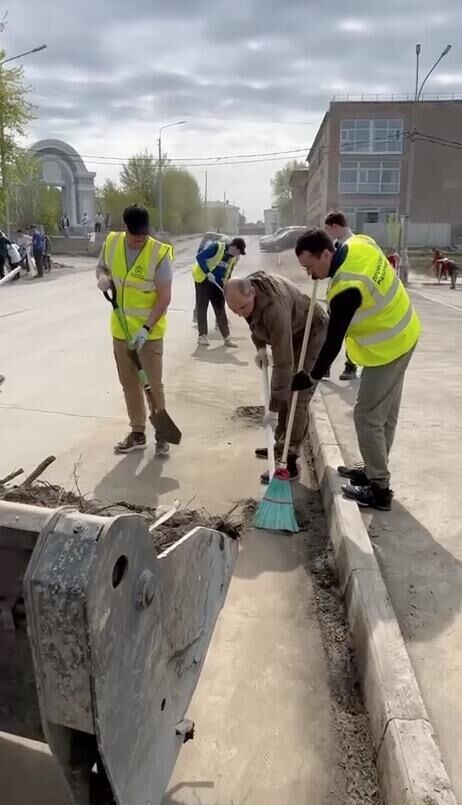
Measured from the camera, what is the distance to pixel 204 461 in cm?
497

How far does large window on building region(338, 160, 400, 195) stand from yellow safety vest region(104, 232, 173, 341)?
50908 mm

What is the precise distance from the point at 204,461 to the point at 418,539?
179cm

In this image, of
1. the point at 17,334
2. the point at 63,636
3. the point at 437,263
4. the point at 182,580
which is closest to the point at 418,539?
the point at 182,580

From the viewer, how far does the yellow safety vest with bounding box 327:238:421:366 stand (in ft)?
12.0

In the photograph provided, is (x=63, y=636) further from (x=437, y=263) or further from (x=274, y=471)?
(x=437, y=263)

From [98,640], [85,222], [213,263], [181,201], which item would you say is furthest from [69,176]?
[98,640]

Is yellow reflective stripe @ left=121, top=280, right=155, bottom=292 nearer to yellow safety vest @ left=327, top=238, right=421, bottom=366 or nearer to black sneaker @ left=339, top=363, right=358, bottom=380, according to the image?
yellow safety vest @ left=327, top=238, right=421, bottom=366

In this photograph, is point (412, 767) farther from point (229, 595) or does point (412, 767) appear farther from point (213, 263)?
point (213, 263)

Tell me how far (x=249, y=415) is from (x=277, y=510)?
2300 mm

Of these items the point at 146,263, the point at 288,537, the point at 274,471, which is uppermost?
the point at 146,263

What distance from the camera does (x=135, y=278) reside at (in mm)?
4750

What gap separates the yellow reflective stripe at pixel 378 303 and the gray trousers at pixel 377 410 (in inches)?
11.8

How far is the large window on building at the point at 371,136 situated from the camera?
168 feet

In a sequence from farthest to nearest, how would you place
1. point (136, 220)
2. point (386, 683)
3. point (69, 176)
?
point (69, 176)
point (136, 220)
point (386, 683)
